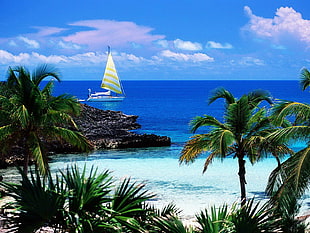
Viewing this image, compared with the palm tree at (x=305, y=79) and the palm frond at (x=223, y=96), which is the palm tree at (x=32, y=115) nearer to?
the palm frond at (x=223, y=96)

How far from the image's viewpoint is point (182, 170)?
1120 inches

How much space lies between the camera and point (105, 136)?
4081 centimetres

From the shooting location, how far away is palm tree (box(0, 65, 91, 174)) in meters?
15.7

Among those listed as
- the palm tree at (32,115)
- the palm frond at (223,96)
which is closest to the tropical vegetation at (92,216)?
the palm tree at (32,115)

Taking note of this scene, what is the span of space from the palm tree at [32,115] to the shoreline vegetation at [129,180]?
0.03 m

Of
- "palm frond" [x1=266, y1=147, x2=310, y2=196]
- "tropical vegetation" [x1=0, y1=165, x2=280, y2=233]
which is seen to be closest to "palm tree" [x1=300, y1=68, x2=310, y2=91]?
"palm frond" [x1=266, y1=147, x2=310, y2=196]

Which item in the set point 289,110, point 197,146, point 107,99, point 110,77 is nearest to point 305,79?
point 289,110

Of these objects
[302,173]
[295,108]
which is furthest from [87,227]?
[295,108]

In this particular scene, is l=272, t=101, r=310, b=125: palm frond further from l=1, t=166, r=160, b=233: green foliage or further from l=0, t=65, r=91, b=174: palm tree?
l=0, t=65, r=91, b=174: palm tree

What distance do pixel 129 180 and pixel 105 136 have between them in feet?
107

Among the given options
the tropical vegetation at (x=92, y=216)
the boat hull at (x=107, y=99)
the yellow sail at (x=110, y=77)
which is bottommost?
the tropical vegetation at (x=92, y=216)

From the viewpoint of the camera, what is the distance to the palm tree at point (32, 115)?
15.7 meters

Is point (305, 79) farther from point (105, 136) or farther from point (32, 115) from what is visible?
point (105, 136)

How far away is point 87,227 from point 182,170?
21.5 metres
